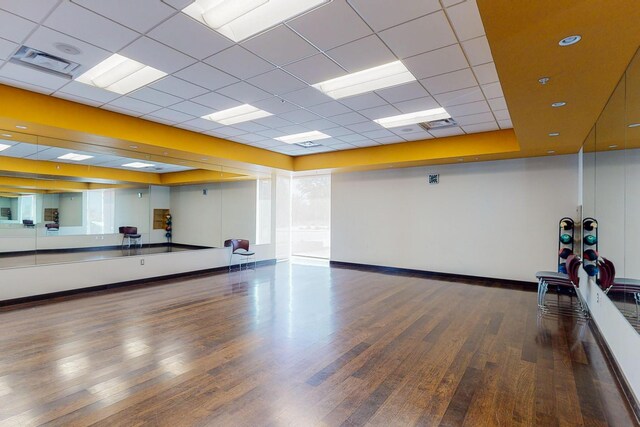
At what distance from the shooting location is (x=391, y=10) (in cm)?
264

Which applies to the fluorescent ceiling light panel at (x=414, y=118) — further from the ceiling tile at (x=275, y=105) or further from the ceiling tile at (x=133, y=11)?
the ceiling tile at (x=133, y=11)

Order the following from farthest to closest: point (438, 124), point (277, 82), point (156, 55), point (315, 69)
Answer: point (438, 124)
point (277, 82)
point (315, 69)
point (156, 55)

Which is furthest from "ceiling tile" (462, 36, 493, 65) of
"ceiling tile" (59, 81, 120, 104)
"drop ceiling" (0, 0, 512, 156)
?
"ceiling tile" (59, 81, 120, 104)

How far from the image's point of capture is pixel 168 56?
11.1 ft

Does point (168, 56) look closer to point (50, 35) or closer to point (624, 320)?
point (50, 35)

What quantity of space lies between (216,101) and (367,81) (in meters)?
2.17

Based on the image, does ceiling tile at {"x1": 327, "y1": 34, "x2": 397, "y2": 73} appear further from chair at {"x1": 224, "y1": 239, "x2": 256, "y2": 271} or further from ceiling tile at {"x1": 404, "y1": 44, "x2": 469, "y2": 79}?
chair at {"x1": 224, "y1": 239, "x2": 256, "y2": 271}

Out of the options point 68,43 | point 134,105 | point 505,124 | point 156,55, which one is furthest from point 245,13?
point 505,124

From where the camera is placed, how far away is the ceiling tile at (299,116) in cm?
515

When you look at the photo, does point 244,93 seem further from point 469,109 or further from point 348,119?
point 469,109

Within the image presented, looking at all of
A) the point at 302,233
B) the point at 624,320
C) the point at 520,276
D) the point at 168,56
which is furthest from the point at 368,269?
the point at 168,56

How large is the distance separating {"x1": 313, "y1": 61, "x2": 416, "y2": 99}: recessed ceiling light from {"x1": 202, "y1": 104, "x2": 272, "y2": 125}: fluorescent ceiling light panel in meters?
1.33

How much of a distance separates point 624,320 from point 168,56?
4.96m

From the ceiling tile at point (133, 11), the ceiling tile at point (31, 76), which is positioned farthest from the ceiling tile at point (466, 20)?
the ceiling tile at point (31, 76)
